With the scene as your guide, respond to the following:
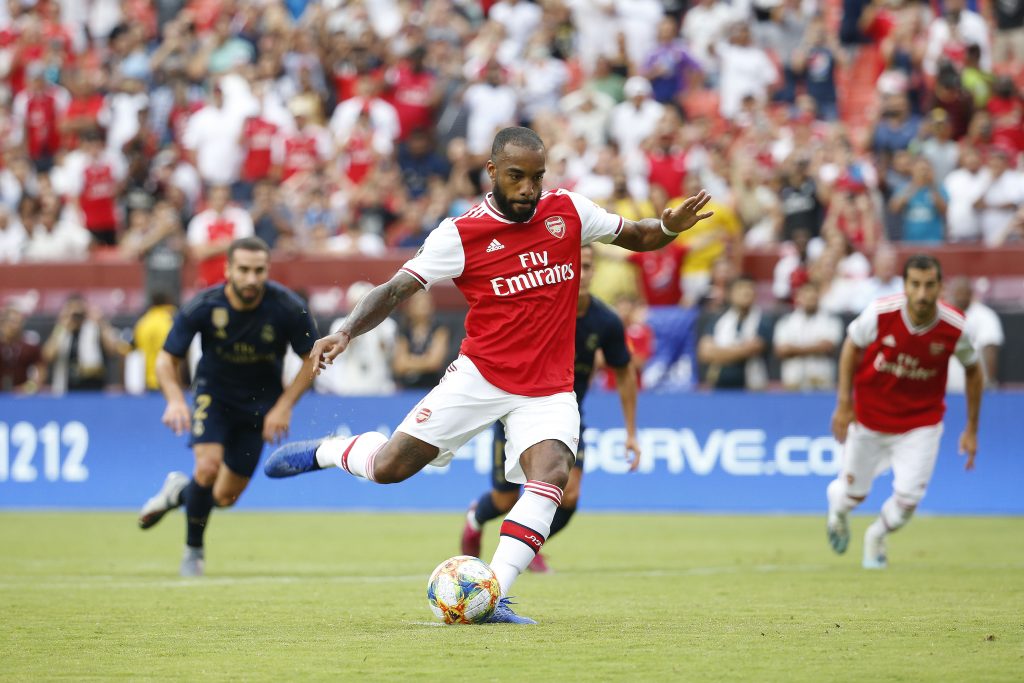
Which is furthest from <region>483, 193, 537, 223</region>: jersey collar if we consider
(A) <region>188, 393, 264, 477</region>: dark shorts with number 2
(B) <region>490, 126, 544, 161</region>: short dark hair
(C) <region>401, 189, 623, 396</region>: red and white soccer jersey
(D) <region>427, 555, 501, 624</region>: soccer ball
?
(A) <region>188, 393, 264, 477</region>: dark shorts with number 2

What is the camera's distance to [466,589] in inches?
321

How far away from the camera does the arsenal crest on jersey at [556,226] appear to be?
8711mm

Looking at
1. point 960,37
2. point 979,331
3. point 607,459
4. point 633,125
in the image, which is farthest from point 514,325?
point 960,37

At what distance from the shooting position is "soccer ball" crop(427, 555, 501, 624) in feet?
26.7

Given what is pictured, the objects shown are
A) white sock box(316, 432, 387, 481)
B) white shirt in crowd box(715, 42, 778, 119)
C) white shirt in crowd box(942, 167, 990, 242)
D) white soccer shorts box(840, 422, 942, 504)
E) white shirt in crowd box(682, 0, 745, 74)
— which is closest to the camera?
white sock box(316, 432, 387, 481)

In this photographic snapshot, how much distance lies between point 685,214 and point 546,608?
2356mm

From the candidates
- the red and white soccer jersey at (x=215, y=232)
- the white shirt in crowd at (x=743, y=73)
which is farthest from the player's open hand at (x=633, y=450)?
the white shirt in crowd at (x=743, y=73)

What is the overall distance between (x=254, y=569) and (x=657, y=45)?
13128 mm

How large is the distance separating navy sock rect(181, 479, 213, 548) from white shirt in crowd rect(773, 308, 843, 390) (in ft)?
27.9

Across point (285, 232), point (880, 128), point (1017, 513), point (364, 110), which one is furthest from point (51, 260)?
point (1017, 513)

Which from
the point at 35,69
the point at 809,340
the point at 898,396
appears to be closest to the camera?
the point at 898,396

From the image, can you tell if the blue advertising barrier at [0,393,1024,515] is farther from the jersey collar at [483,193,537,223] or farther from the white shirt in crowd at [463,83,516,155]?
the jersey collar at [483,193,537,223]

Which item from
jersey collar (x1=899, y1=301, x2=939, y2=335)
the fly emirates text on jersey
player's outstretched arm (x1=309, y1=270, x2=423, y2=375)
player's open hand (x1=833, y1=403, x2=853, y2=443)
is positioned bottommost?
player's open hand (x1=833, y1=403, x2=853, y2=443)

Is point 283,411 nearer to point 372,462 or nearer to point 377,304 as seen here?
point 372,462
